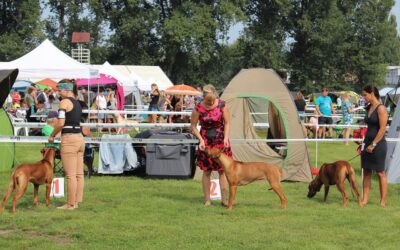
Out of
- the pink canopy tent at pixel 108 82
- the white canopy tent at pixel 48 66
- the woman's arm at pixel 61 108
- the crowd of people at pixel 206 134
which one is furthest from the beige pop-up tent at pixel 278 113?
the pink canopy tent at pixel 108 82

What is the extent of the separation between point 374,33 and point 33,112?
36.7m

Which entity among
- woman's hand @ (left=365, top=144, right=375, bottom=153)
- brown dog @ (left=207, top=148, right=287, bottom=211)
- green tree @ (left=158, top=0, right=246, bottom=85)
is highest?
green tree @ (left=158, top=0, right=246, bottom=85)

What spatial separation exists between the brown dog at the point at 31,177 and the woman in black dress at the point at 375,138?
3.87 m

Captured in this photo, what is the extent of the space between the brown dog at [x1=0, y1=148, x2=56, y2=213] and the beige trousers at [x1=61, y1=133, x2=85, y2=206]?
0.85 ft

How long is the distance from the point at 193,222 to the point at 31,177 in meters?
1.92

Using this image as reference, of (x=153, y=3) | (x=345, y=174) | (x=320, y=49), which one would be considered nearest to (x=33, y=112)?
(x=345, y=174)

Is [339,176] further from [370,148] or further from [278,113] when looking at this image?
[278,113]

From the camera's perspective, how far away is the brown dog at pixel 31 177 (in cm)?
712

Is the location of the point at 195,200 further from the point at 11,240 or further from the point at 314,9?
the point at 314,9

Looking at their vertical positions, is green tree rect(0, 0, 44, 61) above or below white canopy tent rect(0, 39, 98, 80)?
above

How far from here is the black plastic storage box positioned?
10.3 meters

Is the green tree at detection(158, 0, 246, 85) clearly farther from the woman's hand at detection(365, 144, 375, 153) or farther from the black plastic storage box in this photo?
the woman's hand at detection(365, 144, 375, 153)

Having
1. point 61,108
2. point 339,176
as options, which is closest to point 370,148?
point 339,176

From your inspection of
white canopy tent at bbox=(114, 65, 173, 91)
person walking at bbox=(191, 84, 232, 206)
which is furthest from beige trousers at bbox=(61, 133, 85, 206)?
white canopy tent at bbox=(114, 65, 173, 91)
